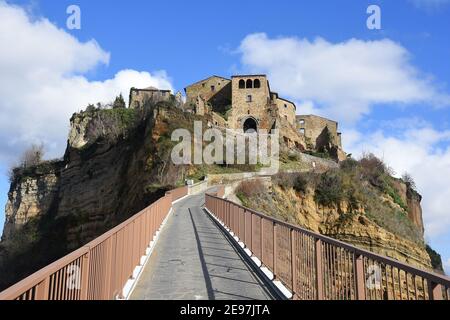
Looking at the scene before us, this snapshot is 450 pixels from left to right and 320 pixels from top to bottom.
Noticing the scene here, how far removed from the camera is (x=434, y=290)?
3.71m

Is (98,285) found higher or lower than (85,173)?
lower

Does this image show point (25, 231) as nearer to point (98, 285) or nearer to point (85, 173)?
point (85, 173)

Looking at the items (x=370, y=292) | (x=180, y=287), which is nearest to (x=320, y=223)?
(x=180, y=287)

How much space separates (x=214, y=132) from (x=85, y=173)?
20.4m

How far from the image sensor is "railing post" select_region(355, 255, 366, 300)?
5.42 metres

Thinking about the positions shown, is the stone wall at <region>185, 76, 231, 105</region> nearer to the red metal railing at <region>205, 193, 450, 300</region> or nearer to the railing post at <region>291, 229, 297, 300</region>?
the red metal railing at <region>205, 193, 450, 300</region>

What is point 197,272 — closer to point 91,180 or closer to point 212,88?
point 91,180

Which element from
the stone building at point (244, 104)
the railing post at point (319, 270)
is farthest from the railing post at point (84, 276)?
the stone building at point (244, 104)

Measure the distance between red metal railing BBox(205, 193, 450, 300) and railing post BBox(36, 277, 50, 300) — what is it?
11.2 ft

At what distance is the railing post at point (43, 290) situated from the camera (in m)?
3.81

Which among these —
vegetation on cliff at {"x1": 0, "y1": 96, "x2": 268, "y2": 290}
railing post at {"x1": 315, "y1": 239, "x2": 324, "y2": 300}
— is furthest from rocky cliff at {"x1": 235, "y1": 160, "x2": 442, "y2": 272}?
railing post at {"x1": 315, "y1": 239, "x2": 324, "y2": 300}

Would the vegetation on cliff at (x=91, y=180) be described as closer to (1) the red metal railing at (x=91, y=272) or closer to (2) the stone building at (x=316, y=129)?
(1) the red metal railing at (x=91, y=272)

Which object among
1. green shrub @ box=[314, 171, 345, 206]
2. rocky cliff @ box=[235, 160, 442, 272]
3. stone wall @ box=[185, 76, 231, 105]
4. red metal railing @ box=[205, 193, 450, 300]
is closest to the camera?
red metal railing @ box=[205, 193, 450, 300]
